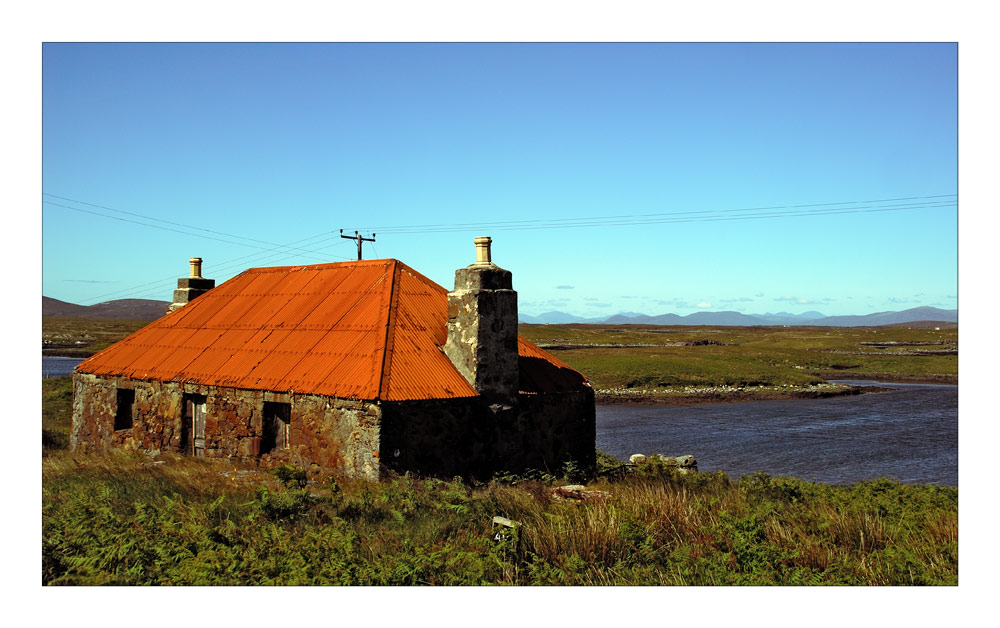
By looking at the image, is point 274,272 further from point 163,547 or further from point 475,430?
point 163,547

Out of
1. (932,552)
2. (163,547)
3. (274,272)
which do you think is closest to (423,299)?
(274,272)

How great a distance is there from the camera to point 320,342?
1594 cm

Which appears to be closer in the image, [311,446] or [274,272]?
[311,446]

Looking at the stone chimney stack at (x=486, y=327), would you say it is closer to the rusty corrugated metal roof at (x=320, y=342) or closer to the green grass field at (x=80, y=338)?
the rusty corrugated metal roof at (x=320, y=342)

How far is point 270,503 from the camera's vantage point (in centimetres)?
1039

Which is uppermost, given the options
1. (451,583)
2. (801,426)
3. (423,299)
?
(423,299)

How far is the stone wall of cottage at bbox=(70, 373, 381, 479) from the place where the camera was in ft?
44.2

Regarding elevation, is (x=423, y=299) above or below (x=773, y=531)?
above

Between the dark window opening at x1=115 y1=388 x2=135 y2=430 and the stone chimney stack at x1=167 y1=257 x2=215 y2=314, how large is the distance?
425 centimetres

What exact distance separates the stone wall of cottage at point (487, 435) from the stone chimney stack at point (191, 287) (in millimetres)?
11955

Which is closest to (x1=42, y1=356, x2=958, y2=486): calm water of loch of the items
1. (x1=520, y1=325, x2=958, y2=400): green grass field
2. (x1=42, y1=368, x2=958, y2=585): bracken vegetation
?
(x1=520, y1=325, x2=958, y2=400): green grass field

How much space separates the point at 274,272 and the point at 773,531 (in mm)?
15609

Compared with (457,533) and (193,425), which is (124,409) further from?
(457,533)

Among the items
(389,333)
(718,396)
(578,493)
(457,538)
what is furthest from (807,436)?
(457,538)
